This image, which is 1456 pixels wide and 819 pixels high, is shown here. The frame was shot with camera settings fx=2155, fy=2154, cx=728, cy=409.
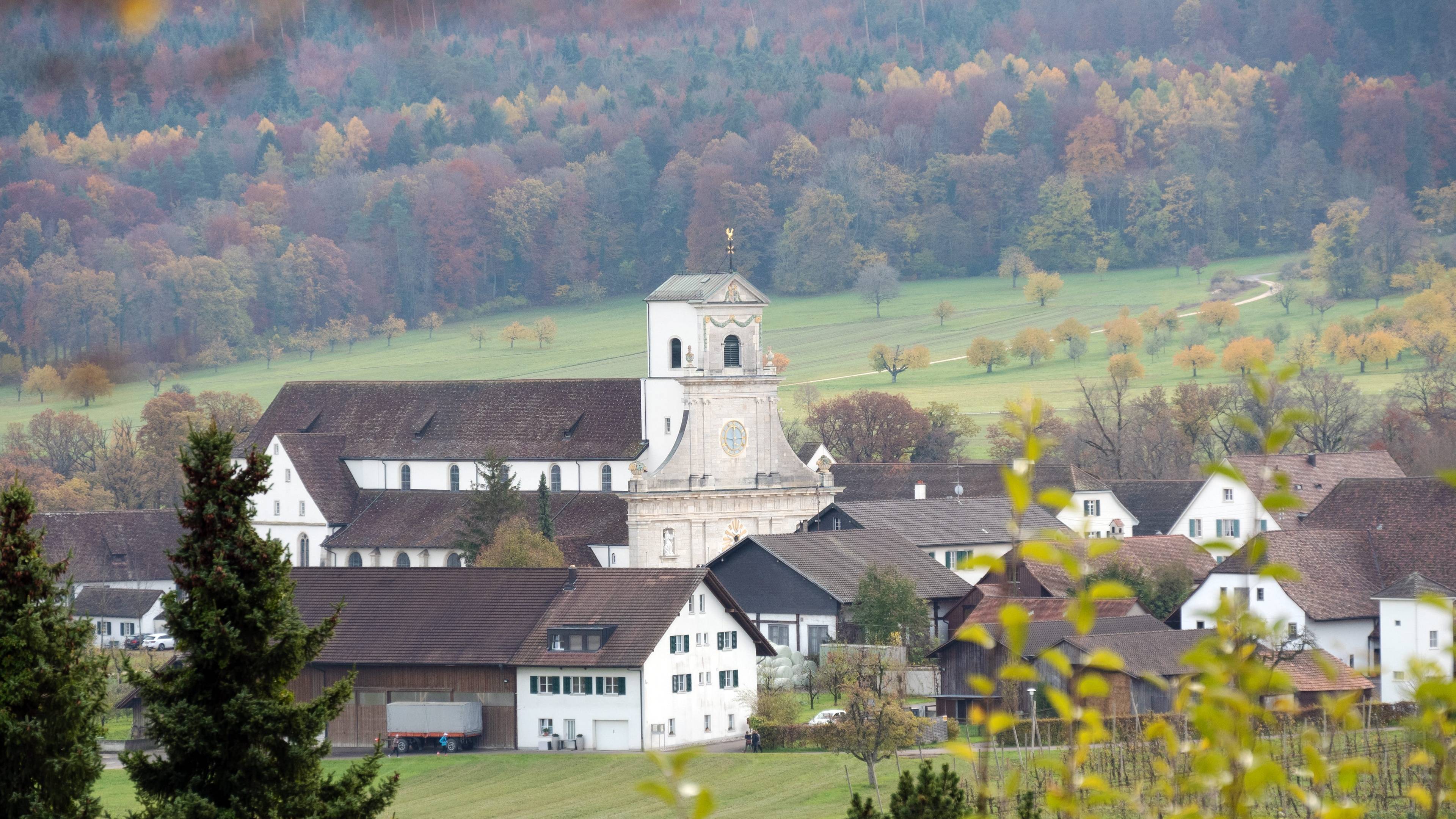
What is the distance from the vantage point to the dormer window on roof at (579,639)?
53.1 m

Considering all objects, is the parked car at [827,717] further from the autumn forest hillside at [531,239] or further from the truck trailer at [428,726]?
the autumn forest hillside at [531,239]

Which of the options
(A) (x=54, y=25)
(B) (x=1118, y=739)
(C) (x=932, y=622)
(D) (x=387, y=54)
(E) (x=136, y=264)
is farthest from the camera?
(D) (x=387, y=54)

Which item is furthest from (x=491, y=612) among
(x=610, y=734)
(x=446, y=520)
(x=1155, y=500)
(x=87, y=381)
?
(x=1155, y=500)

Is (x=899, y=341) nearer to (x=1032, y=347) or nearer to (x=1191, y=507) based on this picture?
(x=1032, y=347)

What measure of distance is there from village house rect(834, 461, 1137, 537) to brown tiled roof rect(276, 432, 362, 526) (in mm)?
20442

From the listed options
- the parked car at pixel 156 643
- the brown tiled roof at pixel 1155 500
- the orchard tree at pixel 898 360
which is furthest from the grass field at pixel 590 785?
the orchard tree at pixel 898 360

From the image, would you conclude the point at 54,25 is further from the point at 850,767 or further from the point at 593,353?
the point at 593,353

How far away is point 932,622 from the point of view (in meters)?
67.9

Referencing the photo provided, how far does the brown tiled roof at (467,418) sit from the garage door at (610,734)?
2977 cm

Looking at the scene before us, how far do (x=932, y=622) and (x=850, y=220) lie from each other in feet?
416

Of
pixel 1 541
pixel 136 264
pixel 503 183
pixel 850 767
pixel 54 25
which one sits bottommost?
pixel 850 767

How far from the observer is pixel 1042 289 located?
570ft

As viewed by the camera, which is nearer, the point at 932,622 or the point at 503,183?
the point at 932,622

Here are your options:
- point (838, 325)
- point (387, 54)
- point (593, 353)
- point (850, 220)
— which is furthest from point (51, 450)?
point (850, 220)
